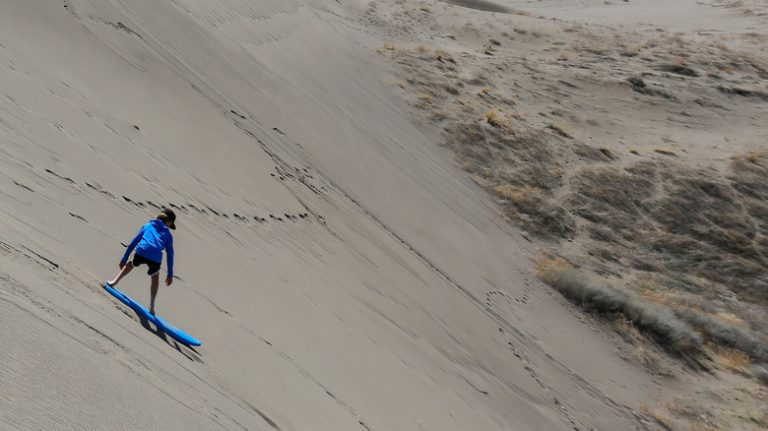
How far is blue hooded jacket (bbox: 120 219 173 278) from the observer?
5.64m

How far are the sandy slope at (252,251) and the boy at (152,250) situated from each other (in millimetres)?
189

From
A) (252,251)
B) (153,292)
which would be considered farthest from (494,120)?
(153,292)

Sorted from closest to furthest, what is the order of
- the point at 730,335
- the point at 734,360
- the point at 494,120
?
the point at 734,360 → the point at 730,335 → the point at 494,120

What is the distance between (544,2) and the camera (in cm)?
3092

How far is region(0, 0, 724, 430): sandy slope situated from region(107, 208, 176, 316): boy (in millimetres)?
189

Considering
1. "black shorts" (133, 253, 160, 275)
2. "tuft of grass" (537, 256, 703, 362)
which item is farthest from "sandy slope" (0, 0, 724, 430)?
"tuft of grass" (537, 256, 703, 362)

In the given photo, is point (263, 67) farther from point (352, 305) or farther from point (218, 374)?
point (218, 374)

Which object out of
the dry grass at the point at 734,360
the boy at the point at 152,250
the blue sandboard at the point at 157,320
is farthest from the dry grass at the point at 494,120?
the blue sandboard at the point at 157,320

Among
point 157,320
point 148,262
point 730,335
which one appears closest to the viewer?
point 157,320

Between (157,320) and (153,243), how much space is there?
1.89 ft

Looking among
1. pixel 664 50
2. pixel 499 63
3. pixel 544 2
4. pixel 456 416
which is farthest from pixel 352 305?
pixel 544 2

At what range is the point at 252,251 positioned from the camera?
779 centimetres

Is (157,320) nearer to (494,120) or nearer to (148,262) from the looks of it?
(148,262)

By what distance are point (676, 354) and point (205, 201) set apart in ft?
23.5
